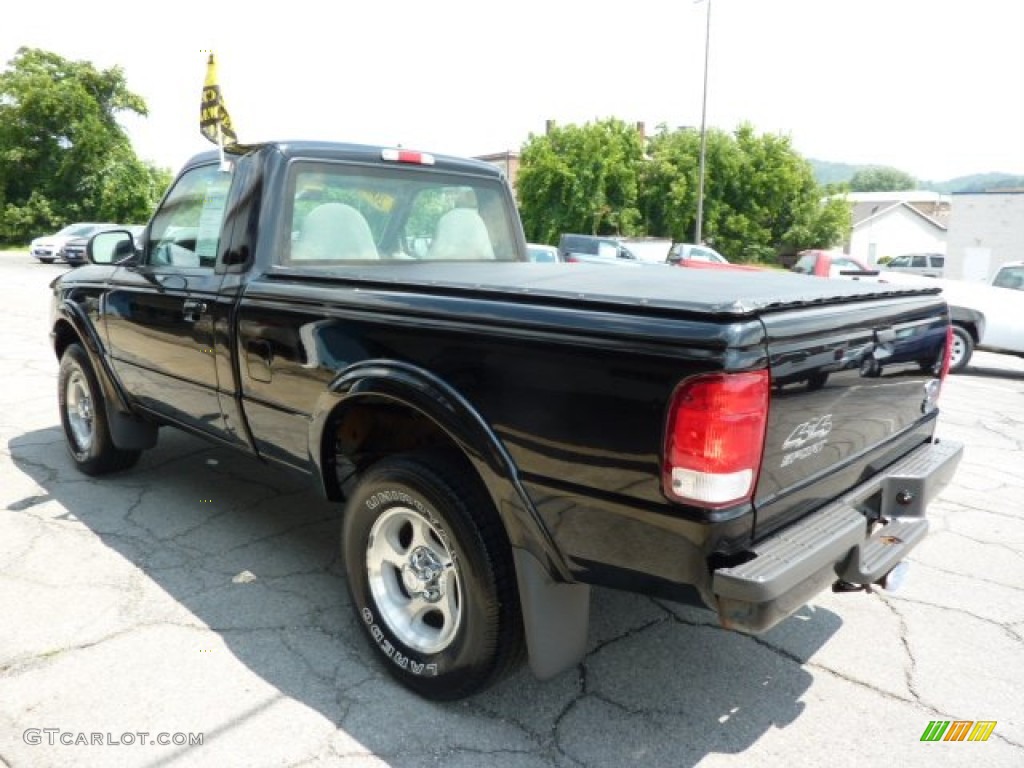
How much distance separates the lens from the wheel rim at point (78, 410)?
469cm

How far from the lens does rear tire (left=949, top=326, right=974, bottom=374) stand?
33.3 ft

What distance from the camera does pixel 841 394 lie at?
7.54 ft

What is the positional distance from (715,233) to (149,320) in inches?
1764

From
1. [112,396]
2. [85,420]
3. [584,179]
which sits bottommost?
[85,420]

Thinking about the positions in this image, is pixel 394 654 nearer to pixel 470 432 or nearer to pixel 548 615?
pixel 548 615

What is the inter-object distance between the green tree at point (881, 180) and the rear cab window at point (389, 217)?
19750 cm

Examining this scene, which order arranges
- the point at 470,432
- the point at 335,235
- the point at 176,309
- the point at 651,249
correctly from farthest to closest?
the point at 651,249, the point at 176,309, the point at 335,235, the point at 470,432

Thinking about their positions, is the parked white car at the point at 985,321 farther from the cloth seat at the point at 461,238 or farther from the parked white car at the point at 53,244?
the parked white car at the point at 53,244

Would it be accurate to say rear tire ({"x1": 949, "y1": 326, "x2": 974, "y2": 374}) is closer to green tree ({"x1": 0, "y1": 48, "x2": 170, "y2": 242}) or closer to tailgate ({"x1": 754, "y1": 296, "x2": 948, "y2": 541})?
tailgate ({"x1": 754, "y1": 296, "x2": 948, "y2": 541})

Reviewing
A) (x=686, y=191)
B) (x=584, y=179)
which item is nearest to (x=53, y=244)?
(x=584, y=179)

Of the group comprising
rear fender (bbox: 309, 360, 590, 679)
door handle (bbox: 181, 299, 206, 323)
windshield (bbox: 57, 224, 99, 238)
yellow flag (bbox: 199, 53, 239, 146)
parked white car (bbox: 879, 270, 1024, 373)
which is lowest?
parked white car (bbox: 879, 270, 1024, 373)

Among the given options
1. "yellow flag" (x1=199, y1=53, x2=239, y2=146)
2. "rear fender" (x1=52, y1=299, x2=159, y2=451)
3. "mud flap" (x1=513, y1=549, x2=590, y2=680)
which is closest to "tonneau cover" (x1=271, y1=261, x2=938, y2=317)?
"mud flap" (x1=513, y1=549, x2=590, y2=680)

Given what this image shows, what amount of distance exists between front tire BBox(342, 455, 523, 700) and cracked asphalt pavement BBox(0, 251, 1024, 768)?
0.16 metres

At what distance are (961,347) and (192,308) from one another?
10.0m
